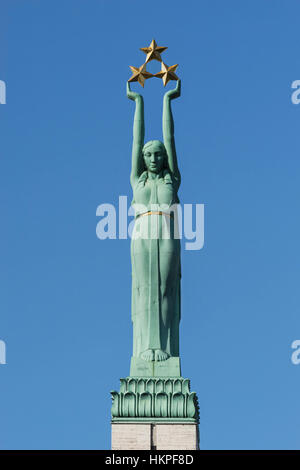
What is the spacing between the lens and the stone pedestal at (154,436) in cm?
3050

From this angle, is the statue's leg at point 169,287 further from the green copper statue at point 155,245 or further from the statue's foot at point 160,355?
the statue's foot at point 160,355

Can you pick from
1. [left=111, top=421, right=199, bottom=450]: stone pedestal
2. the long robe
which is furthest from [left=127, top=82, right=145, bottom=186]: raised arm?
[left=111, top=421, right=199, bottom=450]: stone pedestal

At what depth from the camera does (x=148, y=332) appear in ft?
105

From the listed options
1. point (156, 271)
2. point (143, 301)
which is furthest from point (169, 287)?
point (143, 301)

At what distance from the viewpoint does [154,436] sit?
3062cm

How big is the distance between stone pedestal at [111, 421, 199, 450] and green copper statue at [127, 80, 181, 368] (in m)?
1.80

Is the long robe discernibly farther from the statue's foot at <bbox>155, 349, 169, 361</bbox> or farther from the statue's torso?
the statue's foot at <bbox>155, 349, 169, 361</bbox>

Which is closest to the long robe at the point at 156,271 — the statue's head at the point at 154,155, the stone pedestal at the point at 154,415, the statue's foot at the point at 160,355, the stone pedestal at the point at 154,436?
the statue's foot at the point at 160,355

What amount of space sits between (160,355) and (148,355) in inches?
11.7

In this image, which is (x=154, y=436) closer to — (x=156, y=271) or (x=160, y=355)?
(x=160, y=355)

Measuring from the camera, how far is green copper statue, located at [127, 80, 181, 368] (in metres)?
32.1

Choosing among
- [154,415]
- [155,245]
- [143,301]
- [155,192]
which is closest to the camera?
[154,415]
